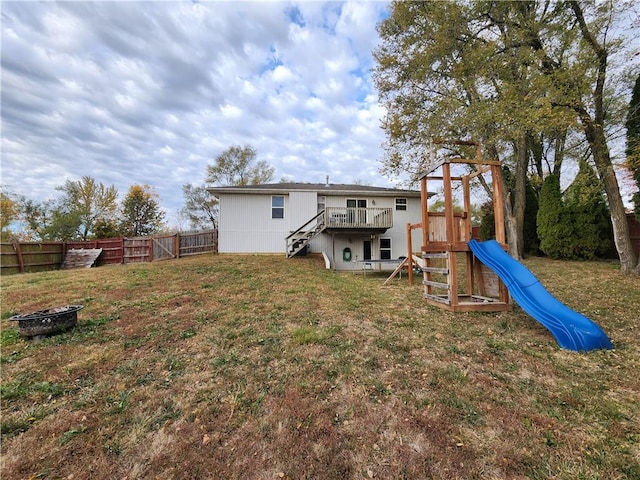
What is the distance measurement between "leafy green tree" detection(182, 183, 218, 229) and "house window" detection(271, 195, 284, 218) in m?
15.4

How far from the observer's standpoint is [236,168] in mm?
28344

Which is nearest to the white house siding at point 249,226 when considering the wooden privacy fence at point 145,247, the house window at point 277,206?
the house window at point 277,206

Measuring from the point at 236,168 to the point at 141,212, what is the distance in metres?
10.7

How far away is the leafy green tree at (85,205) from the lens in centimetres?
2302

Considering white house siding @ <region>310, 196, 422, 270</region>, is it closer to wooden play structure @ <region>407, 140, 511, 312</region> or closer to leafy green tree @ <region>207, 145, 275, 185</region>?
wooden play structure @ <region>407, 140, 511, 312</region>

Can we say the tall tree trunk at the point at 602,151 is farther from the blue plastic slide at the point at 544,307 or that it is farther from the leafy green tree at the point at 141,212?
the leafy green tree at the point at 141,212

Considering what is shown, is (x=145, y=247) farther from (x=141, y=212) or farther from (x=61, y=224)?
(x=141, y=212)

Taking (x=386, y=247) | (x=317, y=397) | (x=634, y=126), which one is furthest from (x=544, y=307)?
(x=386, y=247)

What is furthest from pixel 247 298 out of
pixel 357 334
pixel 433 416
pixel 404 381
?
pixel 433 416

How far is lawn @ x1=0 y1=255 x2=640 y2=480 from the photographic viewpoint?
6.51 ft

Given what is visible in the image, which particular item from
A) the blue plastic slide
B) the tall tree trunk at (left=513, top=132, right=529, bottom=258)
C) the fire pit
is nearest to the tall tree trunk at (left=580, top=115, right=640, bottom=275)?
the tall tree trunk at (left=513, top=132, right=529, bottom=258)

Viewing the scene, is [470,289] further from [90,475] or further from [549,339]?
[90,475]

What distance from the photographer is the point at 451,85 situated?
11.6m

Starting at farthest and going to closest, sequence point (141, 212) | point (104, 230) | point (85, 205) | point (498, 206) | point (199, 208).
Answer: point (199, 208) < point (141, 212) < point (85, 205) < point (104, 230) < point (498, 206)
